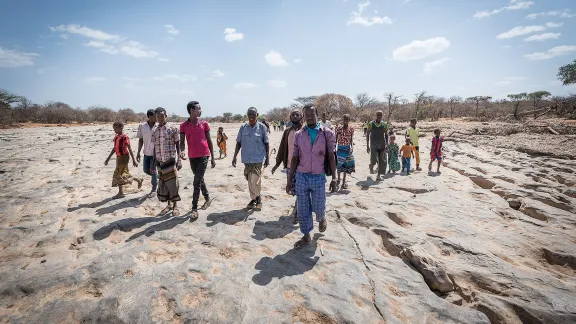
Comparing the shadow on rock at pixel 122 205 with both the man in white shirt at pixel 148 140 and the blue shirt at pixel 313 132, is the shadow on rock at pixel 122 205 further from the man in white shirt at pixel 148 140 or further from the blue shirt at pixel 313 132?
the blue shirt at pixel 313 132

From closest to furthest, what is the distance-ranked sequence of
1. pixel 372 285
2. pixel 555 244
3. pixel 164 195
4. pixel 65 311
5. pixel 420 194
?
1. pixel 65 311
2. pixel 372 285
3. pixel 555 244
4. pixel 164 195
5. pixel 420 194

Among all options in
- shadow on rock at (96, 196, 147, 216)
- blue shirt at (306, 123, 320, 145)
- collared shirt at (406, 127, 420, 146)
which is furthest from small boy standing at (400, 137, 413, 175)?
shadow on rock at (96, 196, 147, 216)

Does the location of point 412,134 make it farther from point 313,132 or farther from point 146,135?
point 146,135

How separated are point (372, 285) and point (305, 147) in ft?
5.18

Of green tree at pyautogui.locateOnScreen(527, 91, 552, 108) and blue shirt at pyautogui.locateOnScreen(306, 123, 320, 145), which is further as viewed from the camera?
green tree at pyautogui.locateOnScreen(527, 91, 552, 108)

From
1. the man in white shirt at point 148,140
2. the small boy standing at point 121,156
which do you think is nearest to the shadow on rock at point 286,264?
the man in white shirt at point 148,140

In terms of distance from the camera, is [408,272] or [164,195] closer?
[408,272]

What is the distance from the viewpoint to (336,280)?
2.56 m


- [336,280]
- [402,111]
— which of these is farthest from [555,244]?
[402,111]

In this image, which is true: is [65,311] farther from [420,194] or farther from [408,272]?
[420,194]

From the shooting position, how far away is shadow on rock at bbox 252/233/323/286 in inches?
103

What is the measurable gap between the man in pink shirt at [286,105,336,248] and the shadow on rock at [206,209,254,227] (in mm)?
1244

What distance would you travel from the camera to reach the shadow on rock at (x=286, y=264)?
2.62 m

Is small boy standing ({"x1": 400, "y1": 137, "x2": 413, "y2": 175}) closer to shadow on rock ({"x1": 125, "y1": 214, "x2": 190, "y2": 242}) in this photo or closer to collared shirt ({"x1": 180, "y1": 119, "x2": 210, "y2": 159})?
collared shirt ({"x1": 180, "y1": 119, "x2": 210, "y2": 159})
